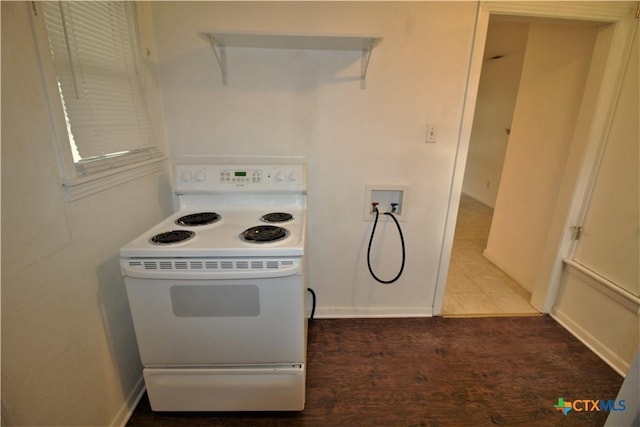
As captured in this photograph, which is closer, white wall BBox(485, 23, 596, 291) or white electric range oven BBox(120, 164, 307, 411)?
white electric range oven BBox(120, 164, 307, 411)

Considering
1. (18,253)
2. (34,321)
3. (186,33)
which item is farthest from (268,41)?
(34,321)

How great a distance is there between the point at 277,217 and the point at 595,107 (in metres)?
1.98

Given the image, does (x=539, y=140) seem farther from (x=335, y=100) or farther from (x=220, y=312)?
(x=220, y=312)

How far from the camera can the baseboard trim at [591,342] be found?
1616mm

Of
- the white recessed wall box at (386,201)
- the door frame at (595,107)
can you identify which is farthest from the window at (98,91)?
the door frame at (595,107)

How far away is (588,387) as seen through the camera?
152 centimetres

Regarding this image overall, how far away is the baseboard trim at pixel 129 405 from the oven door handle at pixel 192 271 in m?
0.72

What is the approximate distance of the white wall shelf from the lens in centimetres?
132

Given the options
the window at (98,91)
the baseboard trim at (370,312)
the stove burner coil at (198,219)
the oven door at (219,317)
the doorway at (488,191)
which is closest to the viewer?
the window at (98,91)

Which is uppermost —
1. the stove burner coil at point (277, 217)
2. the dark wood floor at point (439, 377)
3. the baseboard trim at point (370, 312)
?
the stove burner coil at point (277, 217)

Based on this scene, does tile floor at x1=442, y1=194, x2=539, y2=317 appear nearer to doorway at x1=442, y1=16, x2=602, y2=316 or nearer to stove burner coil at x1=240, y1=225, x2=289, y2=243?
doorway at x1=442, y1=16, x2=602, y2=316

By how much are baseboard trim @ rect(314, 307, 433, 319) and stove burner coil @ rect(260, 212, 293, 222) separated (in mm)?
874

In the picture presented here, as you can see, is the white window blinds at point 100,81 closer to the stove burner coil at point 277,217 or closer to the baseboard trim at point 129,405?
the stove burner coil at point 277,217

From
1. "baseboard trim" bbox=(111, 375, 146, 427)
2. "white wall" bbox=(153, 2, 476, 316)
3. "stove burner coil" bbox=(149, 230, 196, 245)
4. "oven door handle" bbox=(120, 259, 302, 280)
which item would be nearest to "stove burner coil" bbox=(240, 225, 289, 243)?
"oven door handle" bbox=(120, 259, 302, 280)
